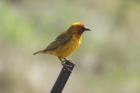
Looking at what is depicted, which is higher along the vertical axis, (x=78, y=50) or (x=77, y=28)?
(x=78, y=50)

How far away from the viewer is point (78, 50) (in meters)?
11.9

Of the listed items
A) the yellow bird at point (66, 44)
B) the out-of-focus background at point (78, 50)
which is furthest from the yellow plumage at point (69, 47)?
the out-of-focus background at point (78, 50)

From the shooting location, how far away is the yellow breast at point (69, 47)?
6.98m

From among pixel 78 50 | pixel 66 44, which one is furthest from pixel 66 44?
pixel 78 50

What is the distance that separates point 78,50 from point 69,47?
491 centimetres

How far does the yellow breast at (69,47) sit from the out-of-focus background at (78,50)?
12.4ft

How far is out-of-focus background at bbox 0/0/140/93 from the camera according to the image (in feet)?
36.2

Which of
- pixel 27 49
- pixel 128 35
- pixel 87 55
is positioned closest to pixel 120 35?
pixel 128 35

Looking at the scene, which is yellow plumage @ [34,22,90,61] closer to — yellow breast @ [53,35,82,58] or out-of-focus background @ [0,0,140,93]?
yellow breast @ [53,35,82,58]

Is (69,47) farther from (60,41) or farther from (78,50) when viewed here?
(78,50)

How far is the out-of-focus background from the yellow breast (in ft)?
12.4

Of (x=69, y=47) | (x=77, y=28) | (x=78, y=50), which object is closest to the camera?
(x=77, y=28)

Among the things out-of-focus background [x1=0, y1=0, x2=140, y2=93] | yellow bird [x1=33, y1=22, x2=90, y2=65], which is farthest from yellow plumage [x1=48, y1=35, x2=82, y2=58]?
out-of-focus background [x1=0, y1=0, x2=140, y2=93]

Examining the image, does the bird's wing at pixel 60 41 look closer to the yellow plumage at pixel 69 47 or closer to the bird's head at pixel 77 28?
the yellow plumage at pixel 69 47
